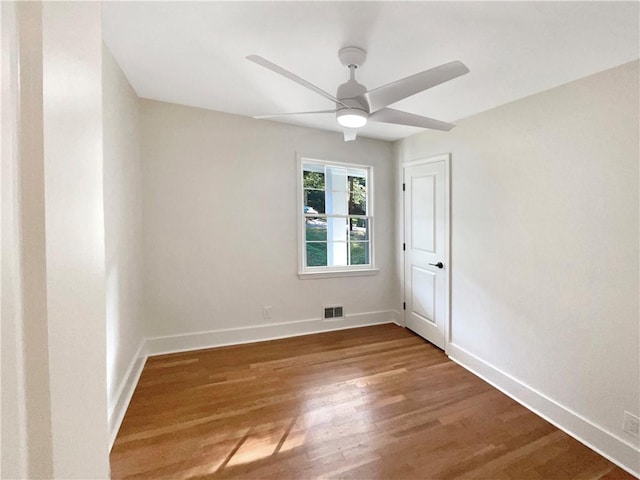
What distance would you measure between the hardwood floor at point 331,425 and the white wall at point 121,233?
312mm

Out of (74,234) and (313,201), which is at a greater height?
(313,201)

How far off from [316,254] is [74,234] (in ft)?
10.7

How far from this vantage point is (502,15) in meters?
1.45

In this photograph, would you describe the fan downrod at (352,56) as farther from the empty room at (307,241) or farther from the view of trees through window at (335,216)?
the view of trees through window at (335,216)

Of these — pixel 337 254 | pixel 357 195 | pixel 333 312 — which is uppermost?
pixel 357 195

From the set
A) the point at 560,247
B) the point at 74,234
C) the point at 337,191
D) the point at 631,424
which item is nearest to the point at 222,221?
the point at 337,191

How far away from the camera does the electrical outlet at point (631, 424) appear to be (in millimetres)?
1687

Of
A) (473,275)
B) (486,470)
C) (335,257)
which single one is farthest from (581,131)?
(335,257)

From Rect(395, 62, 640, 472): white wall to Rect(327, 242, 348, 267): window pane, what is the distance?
4.81 feet

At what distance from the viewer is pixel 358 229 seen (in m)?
3.85

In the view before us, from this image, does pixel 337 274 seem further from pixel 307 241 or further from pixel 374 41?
pixel 374 41

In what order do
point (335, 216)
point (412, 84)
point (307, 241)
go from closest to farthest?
1. point (412, 84)
2. point (307, 241)
3. point (335, 216)

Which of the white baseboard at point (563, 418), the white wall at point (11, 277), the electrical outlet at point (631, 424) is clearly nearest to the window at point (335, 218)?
the white baseboard at point (563, 418)

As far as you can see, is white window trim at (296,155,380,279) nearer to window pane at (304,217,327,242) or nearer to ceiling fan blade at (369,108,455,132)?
window pane at (304,217,327,242)
